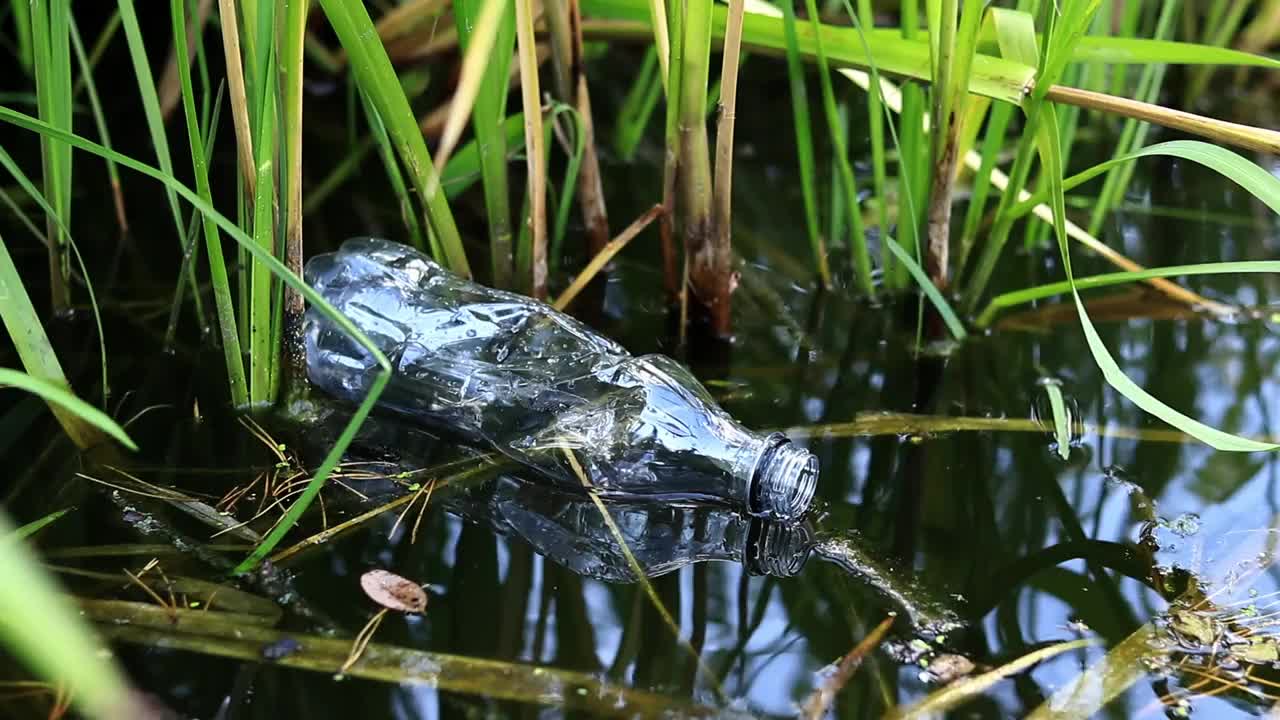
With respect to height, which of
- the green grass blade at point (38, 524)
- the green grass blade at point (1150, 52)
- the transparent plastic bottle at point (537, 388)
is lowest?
the green grass blade at point (38, 524)

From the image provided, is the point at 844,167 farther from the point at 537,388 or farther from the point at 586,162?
the point at 537,388

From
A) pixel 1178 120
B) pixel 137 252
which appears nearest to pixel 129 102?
pixel 137 252

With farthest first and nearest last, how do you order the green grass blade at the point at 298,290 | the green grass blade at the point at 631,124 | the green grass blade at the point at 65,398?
the green grass blade at the point at 631,124
the green grass blade at the point at 298,290
the green grass blade at the point at 65,398

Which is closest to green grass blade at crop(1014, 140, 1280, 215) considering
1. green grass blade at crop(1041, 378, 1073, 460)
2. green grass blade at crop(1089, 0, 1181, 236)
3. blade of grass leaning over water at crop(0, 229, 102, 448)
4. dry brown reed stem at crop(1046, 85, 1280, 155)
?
dry brown reed stem at crop(1046, 85, 1280, 155)

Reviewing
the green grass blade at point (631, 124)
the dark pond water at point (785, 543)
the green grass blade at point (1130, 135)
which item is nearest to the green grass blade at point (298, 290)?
the dark pond water at point (785, 543)

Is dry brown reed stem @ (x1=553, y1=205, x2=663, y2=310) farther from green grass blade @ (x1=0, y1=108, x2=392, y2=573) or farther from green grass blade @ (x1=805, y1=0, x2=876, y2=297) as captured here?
green grass blade @ (x1=0, y1=108, x2=392, y2=573)

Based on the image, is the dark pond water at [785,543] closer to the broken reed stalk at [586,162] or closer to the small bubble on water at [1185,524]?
the small bubble on water at [1185,524]
